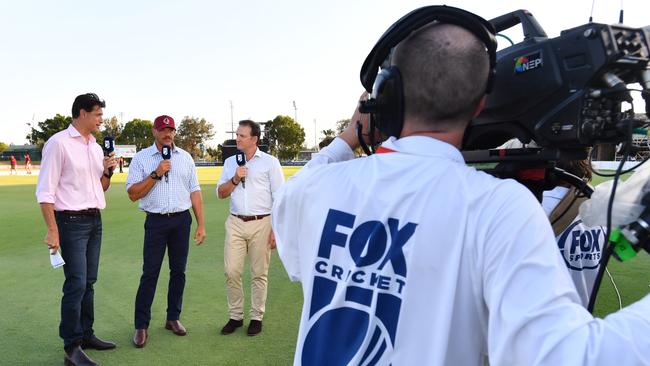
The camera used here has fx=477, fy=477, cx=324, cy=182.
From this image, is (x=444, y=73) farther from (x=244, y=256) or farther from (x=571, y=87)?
(x=244, y=256)

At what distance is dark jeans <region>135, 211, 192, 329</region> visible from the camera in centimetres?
423

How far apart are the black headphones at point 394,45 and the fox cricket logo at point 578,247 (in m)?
1.49

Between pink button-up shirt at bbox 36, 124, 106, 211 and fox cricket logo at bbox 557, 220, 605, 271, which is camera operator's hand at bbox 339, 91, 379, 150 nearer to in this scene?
fox cricket logo at bbox 557, 220, 605, 271

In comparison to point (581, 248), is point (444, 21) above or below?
above

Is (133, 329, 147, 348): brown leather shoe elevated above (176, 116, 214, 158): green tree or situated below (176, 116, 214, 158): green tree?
below

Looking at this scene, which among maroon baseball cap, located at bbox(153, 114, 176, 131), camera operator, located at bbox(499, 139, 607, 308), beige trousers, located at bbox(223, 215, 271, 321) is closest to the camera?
camera operator, located at bbox(499, 139, 607, 308)

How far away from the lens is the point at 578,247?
231 centimetres

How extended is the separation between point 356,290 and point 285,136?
62.3 metres

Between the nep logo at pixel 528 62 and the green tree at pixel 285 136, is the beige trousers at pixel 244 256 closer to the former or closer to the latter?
the nep logo at pixel 528 62

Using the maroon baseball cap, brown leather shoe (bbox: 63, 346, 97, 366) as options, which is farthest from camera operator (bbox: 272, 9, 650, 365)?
the maroon baseball cap

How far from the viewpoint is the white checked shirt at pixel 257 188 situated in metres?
4.66

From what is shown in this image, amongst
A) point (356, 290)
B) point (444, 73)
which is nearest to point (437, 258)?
point (356, 290)

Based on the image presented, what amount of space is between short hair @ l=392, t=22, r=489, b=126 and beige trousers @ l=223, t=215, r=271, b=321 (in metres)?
3.68

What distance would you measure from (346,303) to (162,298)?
4.61m
